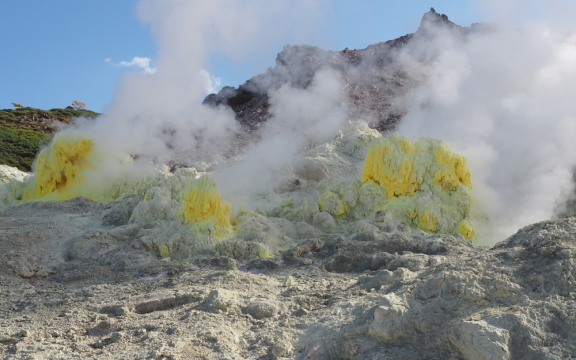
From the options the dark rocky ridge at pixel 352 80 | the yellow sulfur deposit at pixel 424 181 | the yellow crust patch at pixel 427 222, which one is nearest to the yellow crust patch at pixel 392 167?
the yellow sulfur deposit at pixel 424 181

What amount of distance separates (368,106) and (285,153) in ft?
22.8

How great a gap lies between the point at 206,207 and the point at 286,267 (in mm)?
2086

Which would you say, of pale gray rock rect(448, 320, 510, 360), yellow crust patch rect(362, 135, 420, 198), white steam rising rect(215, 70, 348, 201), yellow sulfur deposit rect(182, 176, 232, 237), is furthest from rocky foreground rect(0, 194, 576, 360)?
white steam rising rect(215, 70, 348, 201)

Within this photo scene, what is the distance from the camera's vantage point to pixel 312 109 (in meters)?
→ 16.4

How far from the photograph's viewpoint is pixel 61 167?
10711 millimetres

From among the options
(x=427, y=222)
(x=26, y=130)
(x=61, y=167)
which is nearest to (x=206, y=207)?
(x=427, y=222)

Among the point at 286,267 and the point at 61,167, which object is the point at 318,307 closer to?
the point at 286,267

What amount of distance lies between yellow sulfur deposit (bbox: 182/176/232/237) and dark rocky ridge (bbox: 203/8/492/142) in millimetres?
9526

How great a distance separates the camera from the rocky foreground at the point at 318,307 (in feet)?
7.92

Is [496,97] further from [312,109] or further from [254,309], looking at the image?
[254,309]

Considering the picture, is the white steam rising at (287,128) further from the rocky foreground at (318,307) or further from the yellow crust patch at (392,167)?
the rocky foreground at (318,307)

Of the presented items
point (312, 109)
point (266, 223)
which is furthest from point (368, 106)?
point (266, 223)

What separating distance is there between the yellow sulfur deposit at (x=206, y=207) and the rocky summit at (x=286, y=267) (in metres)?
0.02

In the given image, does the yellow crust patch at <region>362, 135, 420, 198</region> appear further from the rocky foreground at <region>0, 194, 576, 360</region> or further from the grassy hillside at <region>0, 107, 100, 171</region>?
the grassy hillside at <region>0, 107, 100, 171</region>
